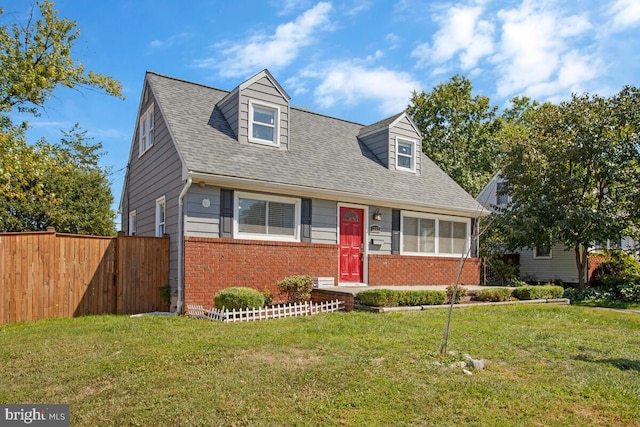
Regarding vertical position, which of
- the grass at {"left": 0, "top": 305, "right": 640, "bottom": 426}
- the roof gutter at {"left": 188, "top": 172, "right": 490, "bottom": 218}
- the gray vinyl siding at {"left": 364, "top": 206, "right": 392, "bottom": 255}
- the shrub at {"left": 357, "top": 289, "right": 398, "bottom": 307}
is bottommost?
Result: the grass at {"left": 0, "top": 305, "right": 640, "bottom": 426}

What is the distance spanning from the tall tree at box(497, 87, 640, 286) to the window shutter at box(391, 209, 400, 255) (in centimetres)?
638

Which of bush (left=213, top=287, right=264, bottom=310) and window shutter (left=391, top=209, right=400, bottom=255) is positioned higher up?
window shutter (left=391, top=209, right=400, bottom=255)

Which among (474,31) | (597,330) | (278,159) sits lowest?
(597,330)

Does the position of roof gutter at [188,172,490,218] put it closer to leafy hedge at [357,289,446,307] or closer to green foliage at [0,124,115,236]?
leafy hedge at [357,289,446,307]

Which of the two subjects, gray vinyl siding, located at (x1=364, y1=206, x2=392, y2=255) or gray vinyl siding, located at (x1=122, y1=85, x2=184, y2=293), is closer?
gray vinyl siding, located at (x1=122, y1=85, x2=184, y2=293)

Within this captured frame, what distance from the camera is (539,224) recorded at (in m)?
17.9

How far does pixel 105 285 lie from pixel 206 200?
320 centimetres

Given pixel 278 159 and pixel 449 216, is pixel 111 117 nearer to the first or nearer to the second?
pixel 278 159

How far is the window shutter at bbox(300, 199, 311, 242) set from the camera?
12672 mm

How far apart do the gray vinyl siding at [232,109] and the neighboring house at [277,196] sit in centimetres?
6

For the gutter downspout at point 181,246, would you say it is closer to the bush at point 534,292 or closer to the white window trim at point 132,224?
the white window trim at point 132,224

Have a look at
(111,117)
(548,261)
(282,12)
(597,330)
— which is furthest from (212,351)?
(548,261)

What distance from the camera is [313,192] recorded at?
12.6 m

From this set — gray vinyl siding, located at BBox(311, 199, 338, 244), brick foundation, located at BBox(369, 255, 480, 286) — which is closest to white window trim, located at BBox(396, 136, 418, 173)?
brick foundation, located at BBox(369, 255, 480, 286)
